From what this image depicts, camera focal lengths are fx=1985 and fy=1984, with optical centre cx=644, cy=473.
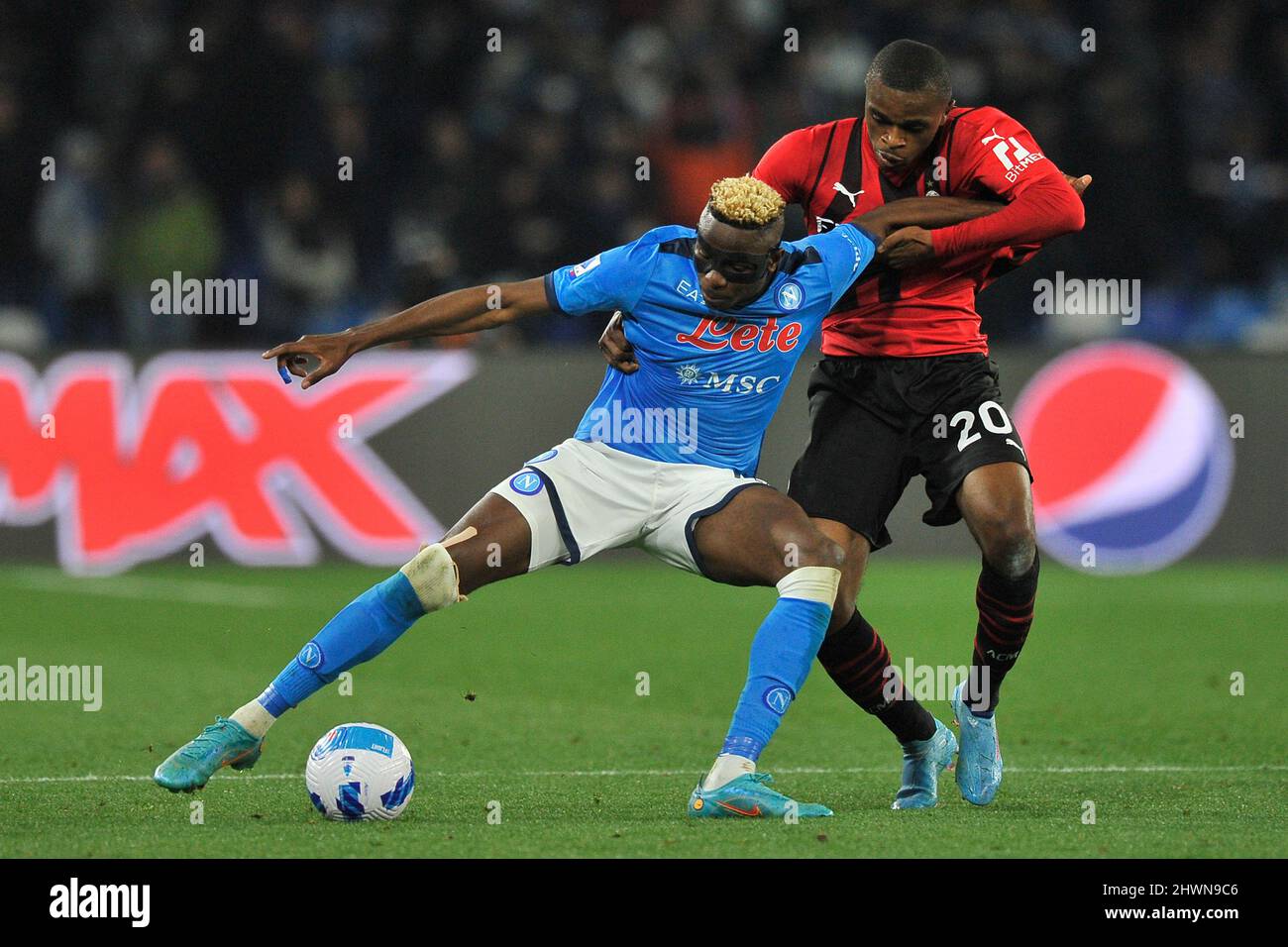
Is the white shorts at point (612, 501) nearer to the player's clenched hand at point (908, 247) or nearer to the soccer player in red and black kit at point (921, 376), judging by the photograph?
the soccer player in red and black kit at point (921, 376)

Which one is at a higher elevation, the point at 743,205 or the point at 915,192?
the point at 915,192

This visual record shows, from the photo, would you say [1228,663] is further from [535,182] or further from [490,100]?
[490,100]

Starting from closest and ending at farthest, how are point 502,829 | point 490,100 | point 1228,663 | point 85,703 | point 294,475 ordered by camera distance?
point 502,829
point 85,703
point 1228,663
point 294,475
point 490,100

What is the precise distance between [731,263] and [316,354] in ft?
4.02

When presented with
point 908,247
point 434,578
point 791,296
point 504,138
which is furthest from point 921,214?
point 504,138

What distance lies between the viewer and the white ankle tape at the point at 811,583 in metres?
5.73

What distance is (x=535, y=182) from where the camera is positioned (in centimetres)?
1456

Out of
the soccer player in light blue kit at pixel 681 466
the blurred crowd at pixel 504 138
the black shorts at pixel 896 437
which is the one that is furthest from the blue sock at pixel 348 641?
the blurred crowd at pixel 504 138

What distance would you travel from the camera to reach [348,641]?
5695 mm

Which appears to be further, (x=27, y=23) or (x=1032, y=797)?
(x=27, y=23)

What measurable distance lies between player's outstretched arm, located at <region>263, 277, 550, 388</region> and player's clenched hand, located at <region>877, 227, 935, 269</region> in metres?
1.21

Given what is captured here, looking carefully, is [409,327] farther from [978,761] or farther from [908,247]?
[978,761]

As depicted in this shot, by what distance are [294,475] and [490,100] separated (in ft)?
13.3

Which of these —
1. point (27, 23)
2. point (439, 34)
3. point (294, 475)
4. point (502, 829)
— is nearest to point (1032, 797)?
point (502, 829)
